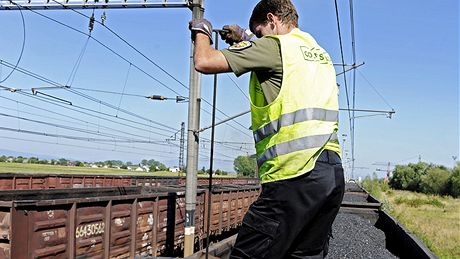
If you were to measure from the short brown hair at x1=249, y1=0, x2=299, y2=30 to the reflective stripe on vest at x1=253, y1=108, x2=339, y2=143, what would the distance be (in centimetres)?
51

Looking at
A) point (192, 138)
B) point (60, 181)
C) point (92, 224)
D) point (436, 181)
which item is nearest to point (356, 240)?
point (192, 138)

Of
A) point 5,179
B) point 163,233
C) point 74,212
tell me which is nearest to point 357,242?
point 163,233

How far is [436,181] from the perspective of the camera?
72.1 metres

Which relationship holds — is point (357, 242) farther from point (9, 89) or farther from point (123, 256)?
point (9, 89)

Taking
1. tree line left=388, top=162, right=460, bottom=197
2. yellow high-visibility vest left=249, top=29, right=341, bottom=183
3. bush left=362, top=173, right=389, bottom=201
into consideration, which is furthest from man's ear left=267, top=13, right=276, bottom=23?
tree line left=388, top=162, right=460, bottom=197

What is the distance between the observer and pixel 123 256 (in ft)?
26.3

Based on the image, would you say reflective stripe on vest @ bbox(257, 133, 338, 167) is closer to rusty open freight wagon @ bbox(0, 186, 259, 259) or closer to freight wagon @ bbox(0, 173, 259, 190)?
rusty open freight wagon @ bbox(0, 186, 259, 259)

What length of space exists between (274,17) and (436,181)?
75979mm

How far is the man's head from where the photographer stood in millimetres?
2517

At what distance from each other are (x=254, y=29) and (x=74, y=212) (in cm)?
487

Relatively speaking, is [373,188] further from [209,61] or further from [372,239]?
[209,61]

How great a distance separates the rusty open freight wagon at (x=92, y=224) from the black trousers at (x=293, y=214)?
405cm

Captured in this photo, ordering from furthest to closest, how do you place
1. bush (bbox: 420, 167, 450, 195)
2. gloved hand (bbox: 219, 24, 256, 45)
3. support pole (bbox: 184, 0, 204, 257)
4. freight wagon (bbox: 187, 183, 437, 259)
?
bush (bbox: 420, 167, 450, 195) < support pole (bbox: 184, 0, 204, 257) < freight wagon (bbox: 187, 183, 437, 259) < gloved hand (bbox: 219, 24, 256, 45)

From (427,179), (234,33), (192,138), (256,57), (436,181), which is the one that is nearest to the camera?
(256,57)
